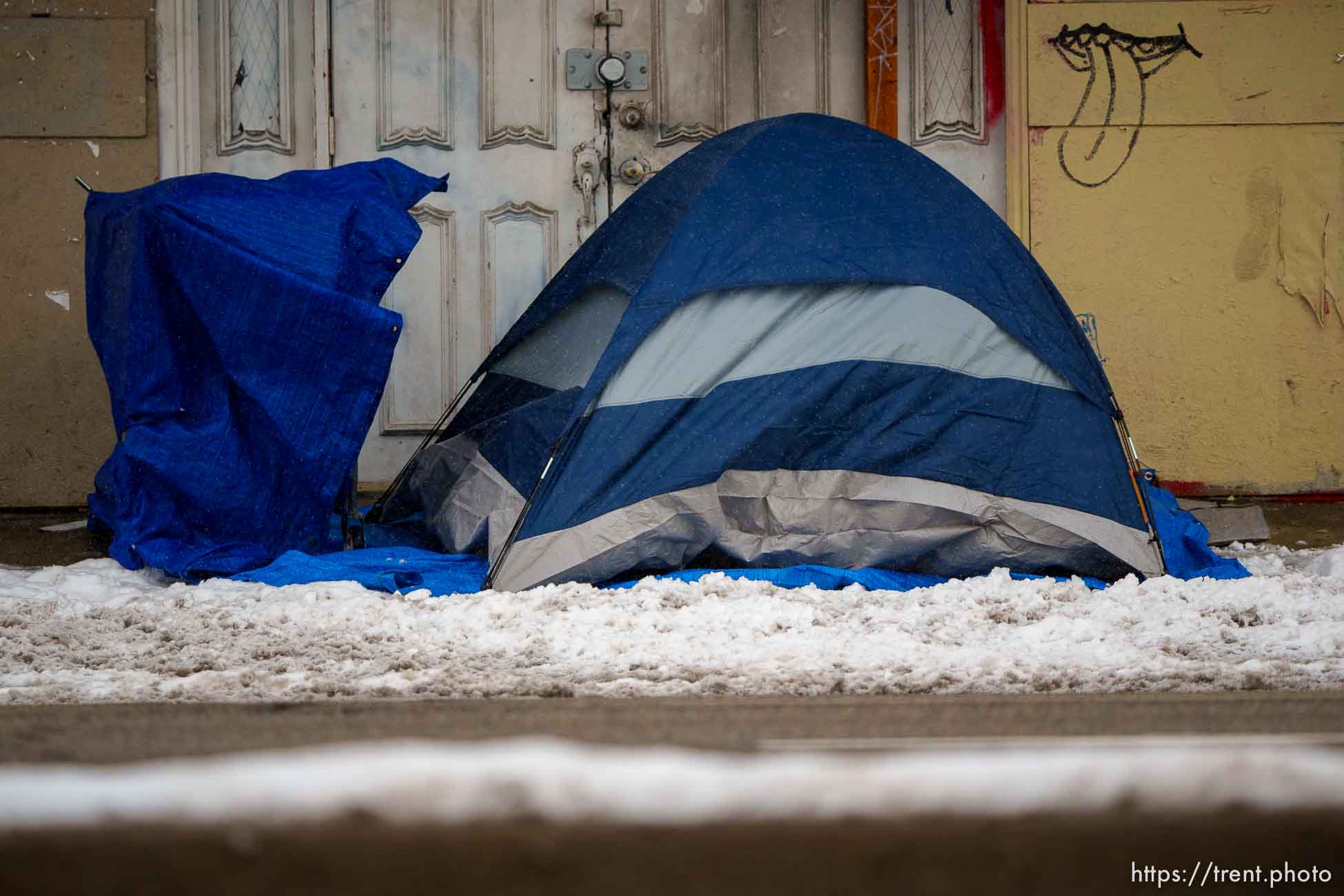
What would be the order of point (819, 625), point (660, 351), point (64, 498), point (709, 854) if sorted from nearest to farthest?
point (709, 854), point (819, 625), point (660, 351), point (64, 498)

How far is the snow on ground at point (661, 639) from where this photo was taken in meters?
1.60

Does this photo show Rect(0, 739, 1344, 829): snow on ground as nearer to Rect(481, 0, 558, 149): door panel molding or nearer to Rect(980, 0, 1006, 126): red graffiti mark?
Rect(481, 0, 558, 149): door panel molding

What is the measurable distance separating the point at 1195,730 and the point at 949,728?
0.09 metres

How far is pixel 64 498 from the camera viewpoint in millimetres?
3666

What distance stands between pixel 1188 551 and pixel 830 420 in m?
0.96

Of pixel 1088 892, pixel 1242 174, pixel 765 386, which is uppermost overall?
pixel 1242 174

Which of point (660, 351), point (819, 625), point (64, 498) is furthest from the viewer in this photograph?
point (64, 498)

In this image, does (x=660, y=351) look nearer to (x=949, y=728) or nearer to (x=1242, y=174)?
(x=949, y=728)

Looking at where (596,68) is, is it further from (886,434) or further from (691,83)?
(886,434)

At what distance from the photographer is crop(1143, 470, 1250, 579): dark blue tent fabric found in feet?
8.29

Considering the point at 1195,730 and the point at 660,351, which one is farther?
the point at 660,351

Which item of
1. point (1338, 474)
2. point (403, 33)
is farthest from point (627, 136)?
point (1338, 474)

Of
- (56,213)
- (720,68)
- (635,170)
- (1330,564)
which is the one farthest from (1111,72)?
(56,213)

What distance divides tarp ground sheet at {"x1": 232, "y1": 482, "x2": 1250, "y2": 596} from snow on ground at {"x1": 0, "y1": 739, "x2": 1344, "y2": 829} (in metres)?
1.95
